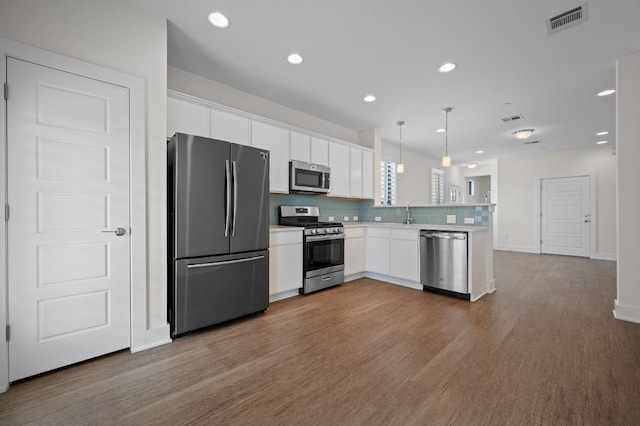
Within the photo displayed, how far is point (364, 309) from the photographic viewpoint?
3025mm

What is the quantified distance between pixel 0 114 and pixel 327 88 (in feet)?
10.1

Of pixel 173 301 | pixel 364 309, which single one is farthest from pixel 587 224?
pixel 173 301

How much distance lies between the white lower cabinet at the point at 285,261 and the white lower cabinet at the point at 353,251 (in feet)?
3.15

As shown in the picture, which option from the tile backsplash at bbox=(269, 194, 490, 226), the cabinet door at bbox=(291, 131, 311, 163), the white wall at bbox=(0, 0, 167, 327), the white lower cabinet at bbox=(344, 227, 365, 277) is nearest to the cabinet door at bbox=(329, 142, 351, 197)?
the tile backsplash at bbox=(269, 194, 490, 226)

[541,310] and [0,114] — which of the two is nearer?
[0,114]

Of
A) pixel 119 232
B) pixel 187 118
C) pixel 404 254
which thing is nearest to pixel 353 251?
pixel 404 254

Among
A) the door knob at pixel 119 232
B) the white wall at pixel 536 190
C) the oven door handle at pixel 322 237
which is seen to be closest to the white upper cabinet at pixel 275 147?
the oven door handle at pixel 322 237

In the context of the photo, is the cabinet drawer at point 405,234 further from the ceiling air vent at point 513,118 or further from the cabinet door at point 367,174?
the ceiling air vent at point 513,118

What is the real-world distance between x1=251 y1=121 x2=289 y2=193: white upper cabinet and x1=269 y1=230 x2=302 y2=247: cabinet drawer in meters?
0.64

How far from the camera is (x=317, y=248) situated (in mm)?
3650

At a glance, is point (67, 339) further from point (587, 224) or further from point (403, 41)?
point (587, 224)

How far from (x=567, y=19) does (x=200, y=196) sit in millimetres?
3616

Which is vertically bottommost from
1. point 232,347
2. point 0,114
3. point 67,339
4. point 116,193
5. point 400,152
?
point 232,347

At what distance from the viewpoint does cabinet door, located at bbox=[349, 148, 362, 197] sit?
4699 millimetres
